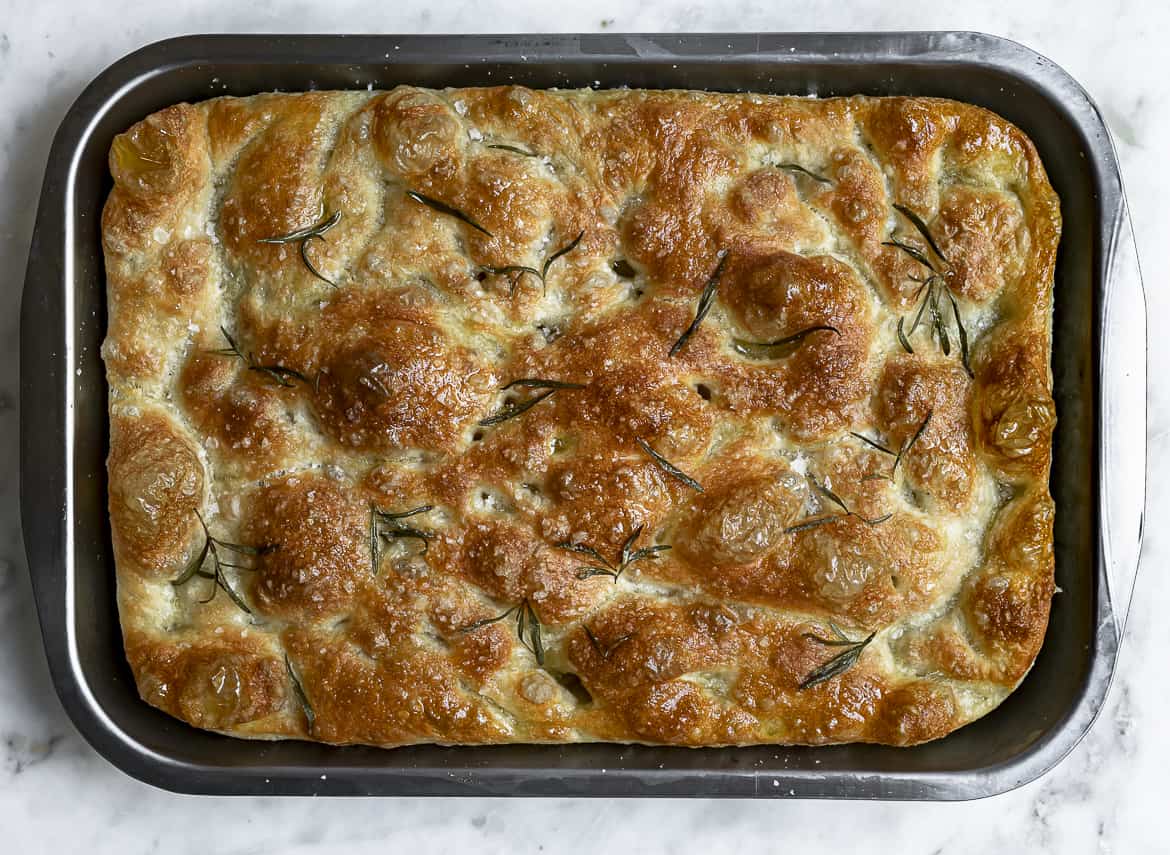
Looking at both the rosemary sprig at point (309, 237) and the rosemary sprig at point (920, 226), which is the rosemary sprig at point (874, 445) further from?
the rosemary sprig at point (309, 237)

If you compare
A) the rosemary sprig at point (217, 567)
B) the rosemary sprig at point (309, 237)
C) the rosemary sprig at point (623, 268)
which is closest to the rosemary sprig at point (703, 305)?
the rosemary sprig at point (623, 268)

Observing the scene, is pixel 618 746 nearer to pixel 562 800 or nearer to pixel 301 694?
pixel 562 800

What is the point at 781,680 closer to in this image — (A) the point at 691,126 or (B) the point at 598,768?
(B) the point at 598,768

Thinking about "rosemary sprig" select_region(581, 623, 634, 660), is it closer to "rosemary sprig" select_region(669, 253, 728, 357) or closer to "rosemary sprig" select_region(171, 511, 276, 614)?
"rosemary sprig" select_region(669, 253, 728, 357)

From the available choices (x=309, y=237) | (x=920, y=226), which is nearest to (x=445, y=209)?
(x=309, y=237)

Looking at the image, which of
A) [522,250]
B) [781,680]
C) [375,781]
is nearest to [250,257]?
[522,250]

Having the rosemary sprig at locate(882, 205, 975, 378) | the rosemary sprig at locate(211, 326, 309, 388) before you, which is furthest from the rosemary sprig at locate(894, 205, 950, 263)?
the rosemary sprig at locate(211, 326, 309, 388)
